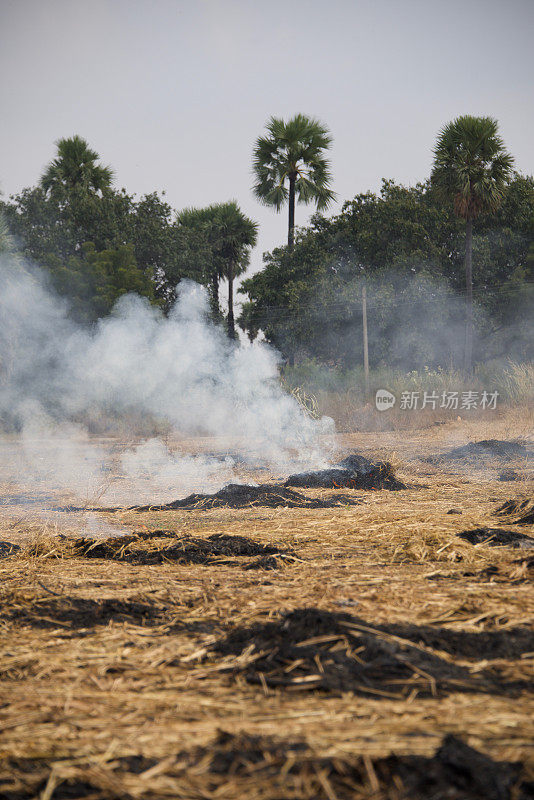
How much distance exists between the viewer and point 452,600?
261 cm

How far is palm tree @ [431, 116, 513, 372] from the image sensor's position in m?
19.5

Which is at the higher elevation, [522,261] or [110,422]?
[522,261]

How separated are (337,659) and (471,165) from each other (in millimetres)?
20661

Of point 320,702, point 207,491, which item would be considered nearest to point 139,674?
point 320,702

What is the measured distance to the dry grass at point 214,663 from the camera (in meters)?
1.38

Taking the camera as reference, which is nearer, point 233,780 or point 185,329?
point 233,780

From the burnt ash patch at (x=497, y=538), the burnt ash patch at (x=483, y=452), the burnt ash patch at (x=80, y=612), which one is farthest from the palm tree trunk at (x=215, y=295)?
the burnt ash patch at (x=80, y=612)

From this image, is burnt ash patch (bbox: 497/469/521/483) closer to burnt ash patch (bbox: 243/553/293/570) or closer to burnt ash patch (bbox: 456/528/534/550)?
burnt ash patch (bbox: 456/528/534/550)

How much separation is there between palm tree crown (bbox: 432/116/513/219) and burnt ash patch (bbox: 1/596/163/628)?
1963cm

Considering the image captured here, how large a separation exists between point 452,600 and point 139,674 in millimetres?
1351

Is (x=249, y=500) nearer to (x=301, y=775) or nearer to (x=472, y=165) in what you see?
(x=301, y=775)

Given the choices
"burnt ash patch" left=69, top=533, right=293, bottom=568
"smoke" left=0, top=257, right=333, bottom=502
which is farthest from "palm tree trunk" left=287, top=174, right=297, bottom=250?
"burnt ash patch" left=69, top=533, right=293, bottom=568

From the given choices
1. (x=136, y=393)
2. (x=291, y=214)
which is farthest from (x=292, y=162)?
(x=136, y=393)

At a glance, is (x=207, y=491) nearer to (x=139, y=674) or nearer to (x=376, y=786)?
(x=139, y=674)
